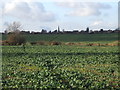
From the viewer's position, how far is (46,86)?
11.6 m

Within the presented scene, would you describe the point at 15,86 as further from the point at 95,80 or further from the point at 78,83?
the point at 95,80

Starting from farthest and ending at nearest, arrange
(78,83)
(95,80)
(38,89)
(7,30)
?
(7,30) < (95,80) < (78,83) < (38,89)

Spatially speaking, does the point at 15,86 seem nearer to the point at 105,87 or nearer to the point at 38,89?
the point at 38,89

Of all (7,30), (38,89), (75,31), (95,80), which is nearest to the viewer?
(38,89)

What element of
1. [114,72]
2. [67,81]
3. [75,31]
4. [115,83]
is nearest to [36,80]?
[67,81]

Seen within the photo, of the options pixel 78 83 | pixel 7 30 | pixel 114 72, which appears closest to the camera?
pixel 78 83

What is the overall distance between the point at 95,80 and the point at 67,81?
143 centimetres

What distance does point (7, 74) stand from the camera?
1490 cm

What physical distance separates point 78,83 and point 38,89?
6.27 feet

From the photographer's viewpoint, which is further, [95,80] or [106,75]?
[106,75]

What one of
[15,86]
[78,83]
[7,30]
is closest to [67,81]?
[78,83]

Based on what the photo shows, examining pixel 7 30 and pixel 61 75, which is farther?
pixel 7 30

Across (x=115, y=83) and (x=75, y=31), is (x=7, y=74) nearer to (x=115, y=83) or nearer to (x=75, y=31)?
(x=115, y=83)

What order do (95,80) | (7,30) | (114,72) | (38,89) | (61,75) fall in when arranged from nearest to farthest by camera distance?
(38,89), (95,80), (61,75), (114,72), (7,30)
